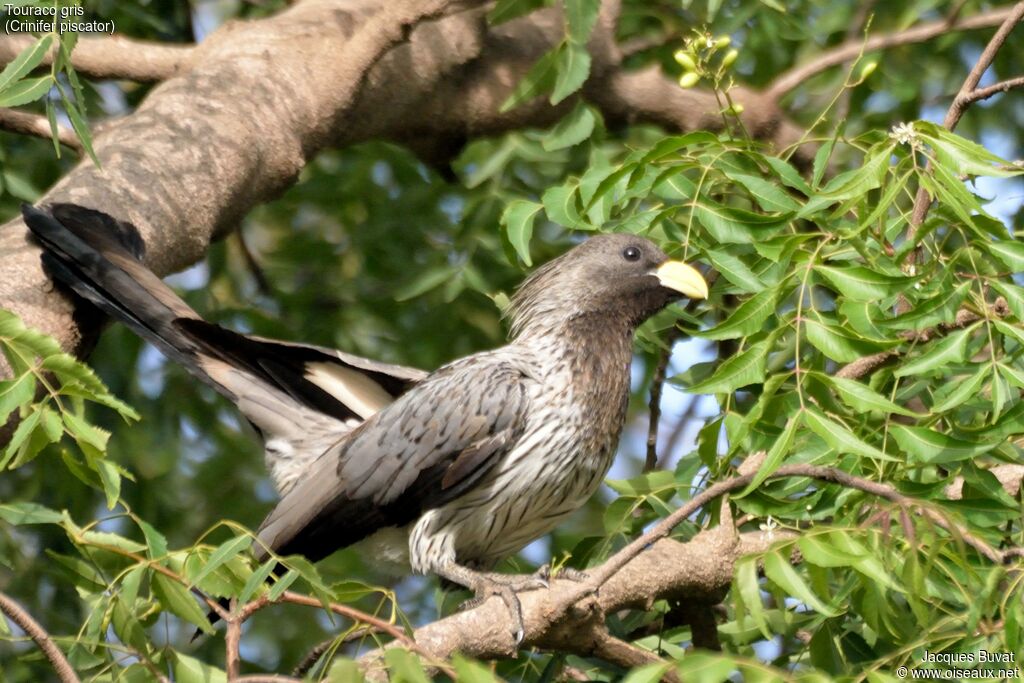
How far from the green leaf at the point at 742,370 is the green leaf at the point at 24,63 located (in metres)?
1.53

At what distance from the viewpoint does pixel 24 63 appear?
2787 millimetres

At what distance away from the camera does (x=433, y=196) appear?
5352 millimetres

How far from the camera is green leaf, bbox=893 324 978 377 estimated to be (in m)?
2.82

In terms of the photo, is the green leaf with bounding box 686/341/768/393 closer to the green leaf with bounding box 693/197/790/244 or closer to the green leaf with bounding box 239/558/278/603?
the green leaf with bounding box 693/197/790/244

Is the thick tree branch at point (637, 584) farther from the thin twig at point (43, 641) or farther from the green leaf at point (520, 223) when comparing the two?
the green leaf at point (520, 223)

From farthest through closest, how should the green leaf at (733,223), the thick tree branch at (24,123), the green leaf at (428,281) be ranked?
the green leaf at (428,281) → the thick tree branch at (24,123) → the green leaf at (733,223)

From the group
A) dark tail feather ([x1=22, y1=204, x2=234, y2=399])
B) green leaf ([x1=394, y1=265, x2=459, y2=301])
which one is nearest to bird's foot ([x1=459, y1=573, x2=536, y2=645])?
green leaf ([x1=394, y1=265, x2=459, y2=301])

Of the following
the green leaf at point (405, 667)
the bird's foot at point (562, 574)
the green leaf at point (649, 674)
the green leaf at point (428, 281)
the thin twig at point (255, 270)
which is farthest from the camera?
the thin twig at point (255, 270)

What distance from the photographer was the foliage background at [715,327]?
8.74 feet

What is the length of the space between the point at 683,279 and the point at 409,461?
3.45ft

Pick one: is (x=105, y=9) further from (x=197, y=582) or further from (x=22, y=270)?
(x=197, y=582)

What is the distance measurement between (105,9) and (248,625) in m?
2.65

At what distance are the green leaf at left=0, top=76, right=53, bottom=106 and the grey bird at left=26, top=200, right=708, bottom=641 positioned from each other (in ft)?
2.90

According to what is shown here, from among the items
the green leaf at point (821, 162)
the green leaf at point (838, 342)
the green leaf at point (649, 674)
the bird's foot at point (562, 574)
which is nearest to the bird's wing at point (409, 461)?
the bird's foot at point (562, 574)
